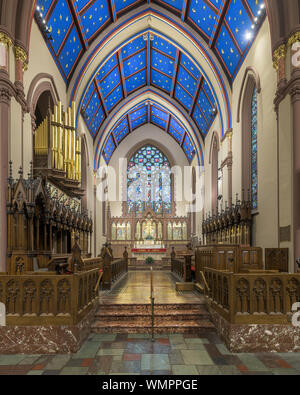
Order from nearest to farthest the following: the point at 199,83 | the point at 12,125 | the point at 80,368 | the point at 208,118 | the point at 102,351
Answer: the point at 80,368
the point at 102,351
the point at 12,125
the point at 199,83
the point at 208,118

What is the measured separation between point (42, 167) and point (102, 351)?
6.46 metres

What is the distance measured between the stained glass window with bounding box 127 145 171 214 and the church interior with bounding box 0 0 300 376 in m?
2.85

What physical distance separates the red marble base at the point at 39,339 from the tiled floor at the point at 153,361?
130 millimetres

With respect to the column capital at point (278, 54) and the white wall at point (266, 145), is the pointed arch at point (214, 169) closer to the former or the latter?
the white wall at point (266, 145)

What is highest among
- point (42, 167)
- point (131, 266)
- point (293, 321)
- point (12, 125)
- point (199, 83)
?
point (199, 83)

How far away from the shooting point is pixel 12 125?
747cm

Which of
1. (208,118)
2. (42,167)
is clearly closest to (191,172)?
(208,118)

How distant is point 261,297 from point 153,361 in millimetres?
1648

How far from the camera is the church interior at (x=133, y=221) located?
4336 millimetres

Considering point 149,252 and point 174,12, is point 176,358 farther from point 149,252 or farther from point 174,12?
point 149,252

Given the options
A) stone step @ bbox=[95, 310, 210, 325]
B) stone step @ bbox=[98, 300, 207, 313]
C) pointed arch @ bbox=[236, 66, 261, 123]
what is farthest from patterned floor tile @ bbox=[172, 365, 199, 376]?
pointed arch @ bbox=[236, 66, 261, 123]

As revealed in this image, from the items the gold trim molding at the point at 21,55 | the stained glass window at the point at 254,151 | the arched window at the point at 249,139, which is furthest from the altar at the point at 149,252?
the gold trim molding at the point at 21,55

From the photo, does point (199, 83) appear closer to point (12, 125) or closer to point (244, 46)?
point (244, 46)

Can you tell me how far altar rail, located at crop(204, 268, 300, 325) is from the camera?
171 inches
